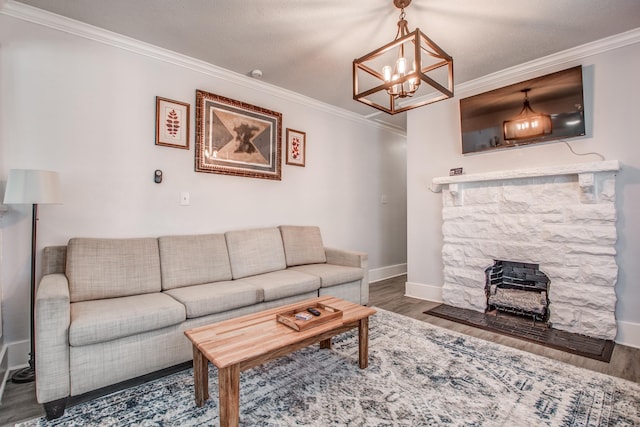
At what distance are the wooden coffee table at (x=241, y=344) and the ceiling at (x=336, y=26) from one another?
2.12 meters

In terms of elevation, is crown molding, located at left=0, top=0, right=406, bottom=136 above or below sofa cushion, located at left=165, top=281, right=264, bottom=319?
above

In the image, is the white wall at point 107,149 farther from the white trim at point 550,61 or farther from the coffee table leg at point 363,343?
the white trim at point 550,61

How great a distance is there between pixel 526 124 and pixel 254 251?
293 centimetres

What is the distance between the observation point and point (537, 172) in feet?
8.91

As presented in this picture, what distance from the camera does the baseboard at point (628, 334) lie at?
2.39 meters

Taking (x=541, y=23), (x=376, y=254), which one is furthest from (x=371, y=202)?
(x=541, y=23)

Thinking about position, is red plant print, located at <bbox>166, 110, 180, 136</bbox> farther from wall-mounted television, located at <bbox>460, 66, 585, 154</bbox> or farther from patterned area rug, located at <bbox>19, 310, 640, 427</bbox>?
wall-mounted television, located at <bbox>460, 66, 585, 154</bbox>

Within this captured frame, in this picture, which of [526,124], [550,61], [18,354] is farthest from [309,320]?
[550,61]

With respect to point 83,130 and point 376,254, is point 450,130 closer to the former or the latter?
point 376,254

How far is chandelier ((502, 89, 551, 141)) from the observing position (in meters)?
2.78

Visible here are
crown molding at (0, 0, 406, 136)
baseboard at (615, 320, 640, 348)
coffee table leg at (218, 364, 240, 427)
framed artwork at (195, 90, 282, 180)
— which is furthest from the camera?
framed artwork at (195, 90, 282, 180)

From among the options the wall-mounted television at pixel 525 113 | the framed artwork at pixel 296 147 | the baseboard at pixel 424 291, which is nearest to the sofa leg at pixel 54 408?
the framed artwork at pixel 296 147

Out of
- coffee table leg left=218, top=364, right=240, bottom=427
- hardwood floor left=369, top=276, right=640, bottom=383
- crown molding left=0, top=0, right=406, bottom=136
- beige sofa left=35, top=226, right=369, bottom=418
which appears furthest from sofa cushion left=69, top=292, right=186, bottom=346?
hardwood floor left=369, top=276, right=640, bottom=383

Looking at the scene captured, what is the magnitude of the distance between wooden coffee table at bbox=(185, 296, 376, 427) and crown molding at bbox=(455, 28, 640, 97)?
283 centimetres
